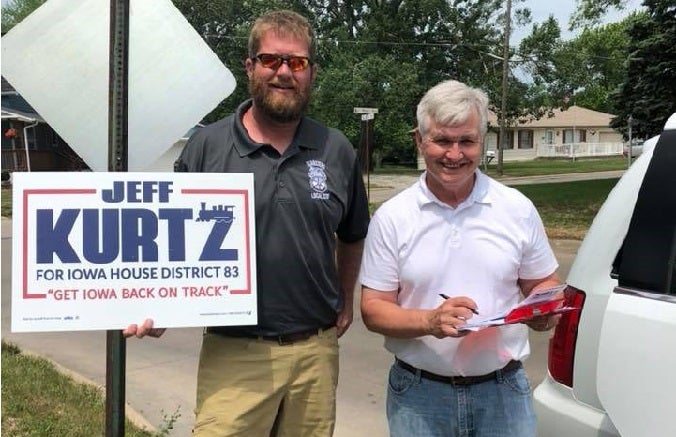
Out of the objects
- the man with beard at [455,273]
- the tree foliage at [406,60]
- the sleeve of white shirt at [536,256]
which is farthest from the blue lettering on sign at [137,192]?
the tree foliage at [406,60]

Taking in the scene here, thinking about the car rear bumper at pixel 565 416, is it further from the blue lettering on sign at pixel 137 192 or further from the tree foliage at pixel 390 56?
the tree foliage at pixel 390 56

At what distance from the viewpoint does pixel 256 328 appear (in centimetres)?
244

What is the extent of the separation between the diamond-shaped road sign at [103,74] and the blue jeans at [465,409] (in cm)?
127

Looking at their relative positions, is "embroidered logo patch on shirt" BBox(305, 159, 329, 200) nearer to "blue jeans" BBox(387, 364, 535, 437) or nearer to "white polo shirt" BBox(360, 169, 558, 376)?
"white polo shirt" BBox(360, 169, 558, 376)

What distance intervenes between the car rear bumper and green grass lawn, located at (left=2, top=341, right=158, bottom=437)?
2.26 meters

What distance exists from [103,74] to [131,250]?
68 centimetres

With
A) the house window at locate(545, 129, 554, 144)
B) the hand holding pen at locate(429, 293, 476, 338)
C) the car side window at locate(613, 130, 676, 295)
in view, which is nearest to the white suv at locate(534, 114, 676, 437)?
the car side window at locate(613, 130, 676, 295)

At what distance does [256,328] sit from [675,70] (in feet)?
52.3

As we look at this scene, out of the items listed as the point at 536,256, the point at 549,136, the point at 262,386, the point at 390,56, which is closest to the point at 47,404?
the point at 262,386

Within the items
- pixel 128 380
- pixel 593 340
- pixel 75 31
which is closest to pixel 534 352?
pixel 128 380

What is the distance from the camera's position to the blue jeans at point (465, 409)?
2.15 meters

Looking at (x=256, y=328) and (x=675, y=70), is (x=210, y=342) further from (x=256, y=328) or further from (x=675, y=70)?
(x=675, y=70)

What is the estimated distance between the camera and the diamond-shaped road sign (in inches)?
94.0

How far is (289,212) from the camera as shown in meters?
2.42
